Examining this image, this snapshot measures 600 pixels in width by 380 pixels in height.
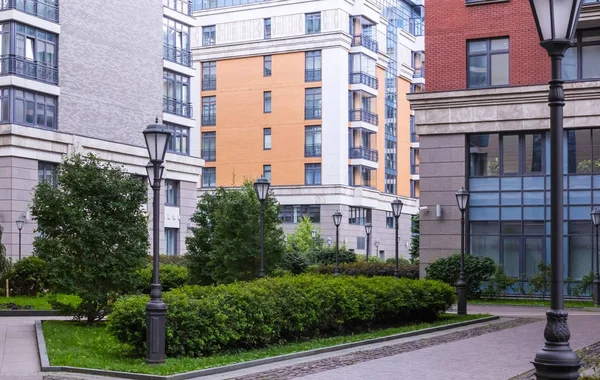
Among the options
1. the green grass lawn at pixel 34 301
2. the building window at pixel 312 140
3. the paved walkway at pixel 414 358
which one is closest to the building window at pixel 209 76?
the building window at pixel 312 140

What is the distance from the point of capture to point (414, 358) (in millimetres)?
16438

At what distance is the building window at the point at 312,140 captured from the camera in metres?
71.0

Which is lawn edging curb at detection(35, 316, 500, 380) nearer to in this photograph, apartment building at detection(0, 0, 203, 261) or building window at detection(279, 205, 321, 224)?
apartment building at detection(0, 0, 203, 261)

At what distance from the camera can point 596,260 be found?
33750 mm

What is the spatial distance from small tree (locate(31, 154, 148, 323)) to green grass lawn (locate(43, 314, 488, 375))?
3.45 feet

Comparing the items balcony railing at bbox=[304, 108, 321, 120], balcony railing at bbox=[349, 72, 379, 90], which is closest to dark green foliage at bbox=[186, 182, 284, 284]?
balcony railing at bbox=[304, 108, 321, 120]

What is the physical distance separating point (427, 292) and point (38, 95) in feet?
94.3

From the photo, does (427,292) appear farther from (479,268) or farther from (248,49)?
(248,49)

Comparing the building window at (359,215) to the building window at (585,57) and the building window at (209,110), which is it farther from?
the building window at (585,57)

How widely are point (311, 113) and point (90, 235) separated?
164 ft

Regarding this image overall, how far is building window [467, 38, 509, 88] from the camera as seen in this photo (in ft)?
116

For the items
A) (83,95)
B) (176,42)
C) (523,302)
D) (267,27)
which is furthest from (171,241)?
(523,302)

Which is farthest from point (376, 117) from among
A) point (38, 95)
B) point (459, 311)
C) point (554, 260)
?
point (554, 260)

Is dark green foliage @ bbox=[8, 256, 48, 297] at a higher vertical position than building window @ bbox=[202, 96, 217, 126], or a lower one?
lower
